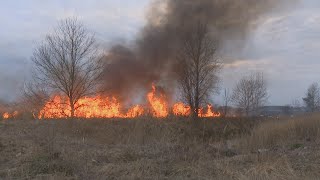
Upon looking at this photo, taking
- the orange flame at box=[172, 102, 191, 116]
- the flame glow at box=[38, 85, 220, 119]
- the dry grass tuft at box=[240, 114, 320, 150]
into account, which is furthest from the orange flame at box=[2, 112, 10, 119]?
the dry grass tuft at box=[240, 114, 320, 150]

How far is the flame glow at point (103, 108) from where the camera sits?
38406 mm

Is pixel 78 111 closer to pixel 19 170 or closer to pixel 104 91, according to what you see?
pixel 104 91

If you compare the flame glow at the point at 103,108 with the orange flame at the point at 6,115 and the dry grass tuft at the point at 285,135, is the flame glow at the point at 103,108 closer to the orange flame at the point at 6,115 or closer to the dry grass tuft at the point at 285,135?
the orange flame at the point at 6,115

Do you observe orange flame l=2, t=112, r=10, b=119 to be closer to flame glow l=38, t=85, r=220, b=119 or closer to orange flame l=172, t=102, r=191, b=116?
flame glow l=38, t=85, r=220, b=119

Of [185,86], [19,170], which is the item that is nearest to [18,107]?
[185,86]

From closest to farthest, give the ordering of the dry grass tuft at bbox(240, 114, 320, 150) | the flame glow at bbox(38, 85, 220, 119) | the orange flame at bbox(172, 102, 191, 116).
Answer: the dry grass tuft at bbox(240, 114, 320, 150) → the flame glow at bbox(38, 85, 220, 119) → the orange flame at bbox(172, 102, 191, 116)

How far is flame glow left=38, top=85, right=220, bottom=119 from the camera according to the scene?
3841 cm

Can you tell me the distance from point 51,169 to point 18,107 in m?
35.8

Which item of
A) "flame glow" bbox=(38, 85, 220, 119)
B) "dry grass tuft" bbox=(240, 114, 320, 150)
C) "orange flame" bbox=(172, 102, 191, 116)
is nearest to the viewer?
"dry grass tuft" bbox=(240, 114, 320, 150)

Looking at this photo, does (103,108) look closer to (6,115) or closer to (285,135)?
(6,115)

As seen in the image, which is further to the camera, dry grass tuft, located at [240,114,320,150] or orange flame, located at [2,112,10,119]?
orange flame, located at [2,112,10,119]

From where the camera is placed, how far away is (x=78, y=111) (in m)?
39.4

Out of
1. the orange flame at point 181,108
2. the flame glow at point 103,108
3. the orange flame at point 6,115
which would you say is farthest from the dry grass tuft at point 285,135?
the orange flame at point 6,115

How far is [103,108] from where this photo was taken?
140ft
